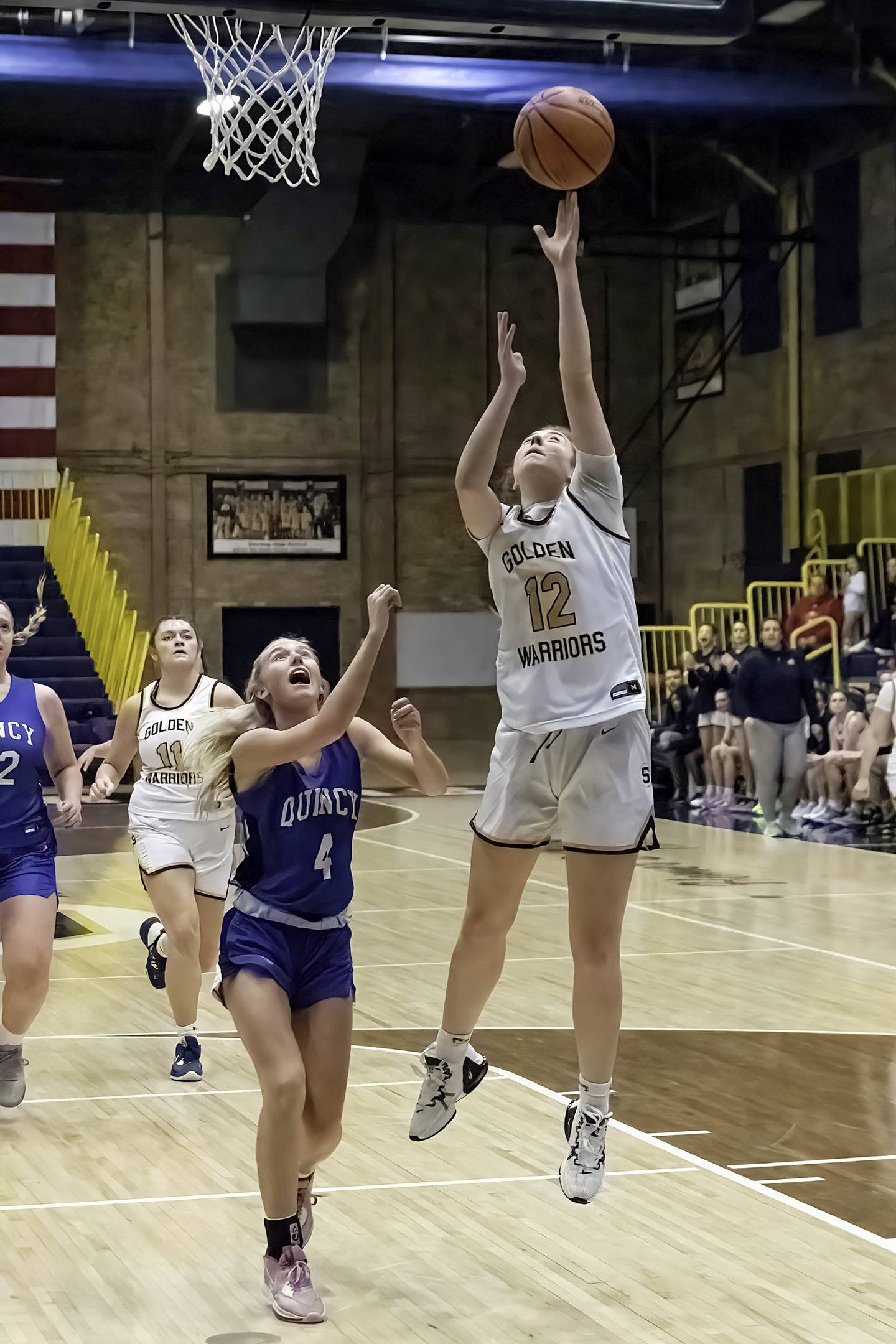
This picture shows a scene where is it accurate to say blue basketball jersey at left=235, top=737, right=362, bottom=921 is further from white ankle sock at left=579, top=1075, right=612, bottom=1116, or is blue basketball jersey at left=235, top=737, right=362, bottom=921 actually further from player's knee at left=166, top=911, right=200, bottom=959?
player's knee at left=166, top=911, right=200, bottom=959

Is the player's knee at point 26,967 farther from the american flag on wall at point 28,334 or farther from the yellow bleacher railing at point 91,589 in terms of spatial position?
the american flag on wall at point 28,334

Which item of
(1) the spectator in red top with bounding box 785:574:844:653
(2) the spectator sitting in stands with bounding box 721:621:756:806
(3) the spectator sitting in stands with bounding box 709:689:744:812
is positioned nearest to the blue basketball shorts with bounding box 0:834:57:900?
(2) the spectator sitting in stands with bounding box 721:621:756:806

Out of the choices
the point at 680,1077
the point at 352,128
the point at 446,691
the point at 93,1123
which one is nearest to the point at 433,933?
the point at 680,1077

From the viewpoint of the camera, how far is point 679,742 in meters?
15.9

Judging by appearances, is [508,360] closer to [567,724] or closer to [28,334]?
[567,724]

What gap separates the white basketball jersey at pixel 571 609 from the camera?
4008 mm

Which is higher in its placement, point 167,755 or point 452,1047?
point 167,755

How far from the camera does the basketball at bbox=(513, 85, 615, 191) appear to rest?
179 inches

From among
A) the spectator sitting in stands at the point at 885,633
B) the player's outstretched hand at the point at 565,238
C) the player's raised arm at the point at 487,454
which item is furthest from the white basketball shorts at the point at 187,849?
the spectator sitting in stands at the point at 885,633

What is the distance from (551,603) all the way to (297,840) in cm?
85

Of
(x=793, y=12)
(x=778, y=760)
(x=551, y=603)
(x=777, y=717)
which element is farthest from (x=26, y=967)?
(x=793, y=12)

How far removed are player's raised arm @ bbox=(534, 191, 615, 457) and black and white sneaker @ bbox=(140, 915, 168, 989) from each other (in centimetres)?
313

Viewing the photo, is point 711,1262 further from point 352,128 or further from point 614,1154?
point 352,128

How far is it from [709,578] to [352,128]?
6.59m
